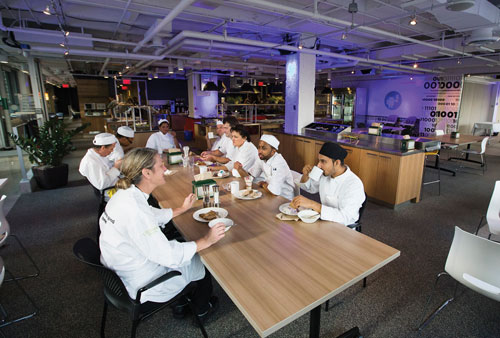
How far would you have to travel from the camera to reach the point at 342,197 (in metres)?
2.44

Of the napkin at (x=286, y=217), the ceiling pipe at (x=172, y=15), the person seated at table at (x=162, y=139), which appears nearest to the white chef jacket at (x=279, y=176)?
the napkin at (x=286, y=217)

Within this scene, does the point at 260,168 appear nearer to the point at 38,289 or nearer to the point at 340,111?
the point at 38,289

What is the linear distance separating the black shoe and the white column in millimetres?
5497

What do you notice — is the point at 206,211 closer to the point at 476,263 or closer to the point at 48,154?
the point at 476,263

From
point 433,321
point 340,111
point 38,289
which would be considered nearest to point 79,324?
point 38,289

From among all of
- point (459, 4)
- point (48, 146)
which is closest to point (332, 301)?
point (459, 4)

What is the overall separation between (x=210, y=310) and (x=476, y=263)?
2.08 metres

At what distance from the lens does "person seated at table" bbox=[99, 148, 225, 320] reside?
165 centimetres

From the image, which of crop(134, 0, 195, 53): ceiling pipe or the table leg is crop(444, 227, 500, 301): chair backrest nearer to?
the table leg

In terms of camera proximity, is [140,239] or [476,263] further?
[476,263]

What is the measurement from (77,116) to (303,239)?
1039 inches

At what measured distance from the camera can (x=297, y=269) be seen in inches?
63.4

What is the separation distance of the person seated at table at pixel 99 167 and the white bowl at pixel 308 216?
2395 mm

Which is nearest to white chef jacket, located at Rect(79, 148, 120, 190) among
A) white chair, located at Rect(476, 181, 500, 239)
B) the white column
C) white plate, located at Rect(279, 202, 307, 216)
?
white plate, located at Rect(279, 202, 307, 216)
